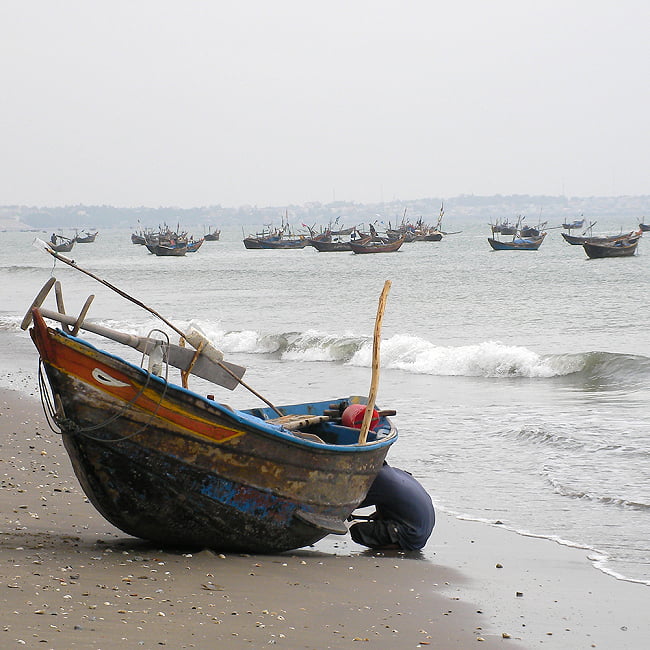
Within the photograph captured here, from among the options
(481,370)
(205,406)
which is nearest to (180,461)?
(205,406)

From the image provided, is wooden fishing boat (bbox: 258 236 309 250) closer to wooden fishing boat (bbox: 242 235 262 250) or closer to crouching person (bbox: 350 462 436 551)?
wooden fishing boat (bbox: 242 235 262 250)

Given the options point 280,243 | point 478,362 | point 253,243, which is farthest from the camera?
point 280,243

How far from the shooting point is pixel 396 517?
6.50 meters

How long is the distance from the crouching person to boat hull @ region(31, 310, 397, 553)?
577 mm

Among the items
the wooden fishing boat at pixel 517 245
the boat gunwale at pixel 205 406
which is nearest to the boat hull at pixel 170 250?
the wooden fishing boat at pixel 517 245

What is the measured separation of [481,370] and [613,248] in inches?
1680

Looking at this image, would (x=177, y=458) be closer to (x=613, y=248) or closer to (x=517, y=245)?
(x=613, y=248)

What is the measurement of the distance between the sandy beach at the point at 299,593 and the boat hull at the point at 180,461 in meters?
0.20

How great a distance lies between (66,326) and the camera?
5309mm

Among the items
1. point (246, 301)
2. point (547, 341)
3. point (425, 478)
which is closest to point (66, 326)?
point (425, 478)

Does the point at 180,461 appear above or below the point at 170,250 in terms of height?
above

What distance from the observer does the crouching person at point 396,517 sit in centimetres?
644

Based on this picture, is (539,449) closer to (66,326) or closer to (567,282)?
(66,326)

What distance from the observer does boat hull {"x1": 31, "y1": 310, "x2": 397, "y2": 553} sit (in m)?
5.14
